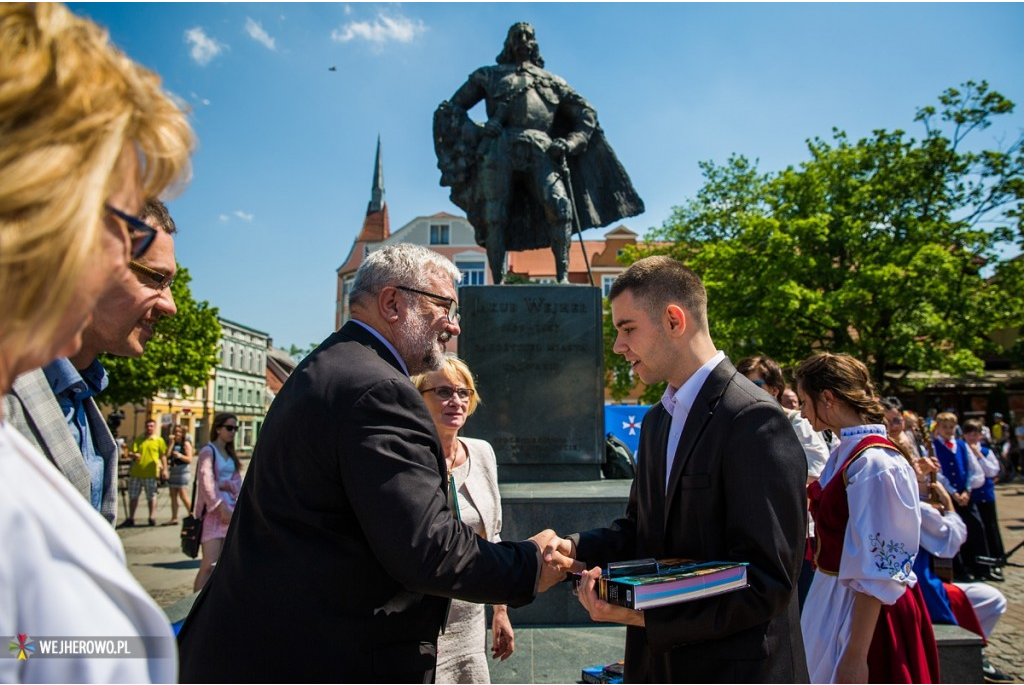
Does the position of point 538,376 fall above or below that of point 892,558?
above

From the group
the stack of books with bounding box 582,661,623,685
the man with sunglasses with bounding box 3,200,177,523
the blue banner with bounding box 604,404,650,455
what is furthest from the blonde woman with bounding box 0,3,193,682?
the blue banner with bounding box 604,404,650,455

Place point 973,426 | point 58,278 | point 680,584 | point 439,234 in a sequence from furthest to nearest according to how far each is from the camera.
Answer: point 439,234 → point 973,426 → point 680,584 → point 58,278

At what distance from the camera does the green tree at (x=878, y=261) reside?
23531 millimetres

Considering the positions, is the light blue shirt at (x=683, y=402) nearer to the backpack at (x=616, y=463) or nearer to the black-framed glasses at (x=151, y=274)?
the black-framed glasses at (x=151, y=274)

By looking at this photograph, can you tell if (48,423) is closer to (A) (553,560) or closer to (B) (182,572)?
(A) (553,560)

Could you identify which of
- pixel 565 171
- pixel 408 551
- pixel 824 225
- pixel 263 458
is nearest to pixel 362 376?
pixel 263 458

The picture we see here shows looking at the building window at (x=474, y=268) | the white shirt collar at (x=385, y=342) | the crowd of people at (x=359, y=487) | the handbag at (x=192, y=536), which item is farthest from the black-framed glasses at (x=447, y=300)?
the building window at (x=474, y=268)

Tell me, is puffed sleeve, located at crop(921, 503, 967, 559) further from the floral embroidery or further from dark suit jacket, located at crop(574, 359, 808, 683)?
dark suit jacket, located at crop(574, 359, 808, 683)

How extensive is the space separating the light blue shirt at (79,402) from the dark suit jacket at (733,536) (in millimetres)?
1713

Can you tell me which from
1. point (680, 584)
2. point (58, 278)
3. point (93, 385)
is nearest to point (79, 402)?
point (93, 385)

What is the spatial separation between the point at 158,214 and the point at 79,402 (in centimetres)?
65

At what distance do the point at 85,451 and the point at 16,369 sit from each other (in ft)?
4.95

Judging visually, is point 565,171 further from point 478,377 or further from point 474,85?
point 478,377

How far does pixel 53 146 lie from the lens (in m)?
0.80
